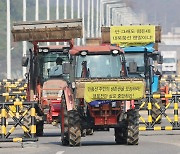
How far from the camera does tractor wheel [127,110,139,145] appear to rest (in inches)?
1032

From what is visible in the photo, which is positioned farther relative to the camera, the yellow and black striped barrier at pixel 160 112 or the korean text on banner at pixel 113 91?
the yellow and black striped barrier at pixel 160 112

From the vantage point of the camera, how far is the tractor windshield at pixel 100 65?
27.1 metres

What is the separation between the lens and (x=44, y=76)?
→ 32688 mm

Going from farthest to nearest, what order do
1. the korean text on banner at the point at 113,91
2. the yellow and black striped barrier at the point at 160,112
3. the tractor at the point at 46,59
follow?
the tractor at the point at 46,59 < the yellow and black striped barrier at the point at 160,112 < the korean text on banner at the point at 113,91

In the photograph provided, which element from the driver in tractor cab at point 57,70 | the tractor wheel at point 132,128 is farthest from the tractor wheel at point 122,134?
the driver in tractor cab at point 57,70

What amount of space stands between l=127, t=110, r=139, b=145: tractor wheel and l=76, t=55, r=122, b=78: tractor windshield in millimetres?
1270

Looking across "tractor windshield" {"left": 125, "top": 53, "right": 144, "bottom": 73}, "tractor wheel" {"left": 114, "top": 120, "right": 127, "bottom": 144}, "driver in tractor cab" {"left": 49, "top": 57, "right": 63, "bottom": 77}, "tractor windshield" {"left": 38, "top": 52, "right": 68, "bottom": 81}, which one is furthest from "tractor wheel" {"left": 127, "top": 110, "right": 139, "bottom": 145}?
"tractor windshield" {"left": 125, "top": 53, "right": 144, "bottom": 73}

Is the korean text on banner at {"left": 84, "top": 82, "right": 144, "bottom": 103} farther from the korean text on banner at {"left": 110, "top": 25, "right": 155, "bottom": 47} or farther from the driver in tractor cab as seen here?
the korean text on banner at {"left": 110, "top": 25, "right": 155, "bottom": 47}

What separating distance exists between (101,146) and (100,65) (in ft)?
6.85

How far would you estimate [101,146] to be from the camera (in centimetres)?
2656

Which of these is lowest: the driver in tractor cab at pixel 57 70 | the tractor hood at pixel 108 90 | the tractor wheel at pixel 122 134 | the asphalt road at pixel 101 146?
the asphalt road at pixel 101 146

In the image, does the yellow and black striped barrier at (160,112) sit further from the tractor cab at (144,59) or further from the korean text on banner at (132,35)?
the tractor cab at (144,59)

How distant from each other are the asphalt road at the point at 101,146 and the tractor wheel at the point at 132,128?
0.70 ft

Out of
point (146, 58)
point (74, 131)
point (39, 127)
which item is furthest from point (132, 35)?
point (74, 131)
